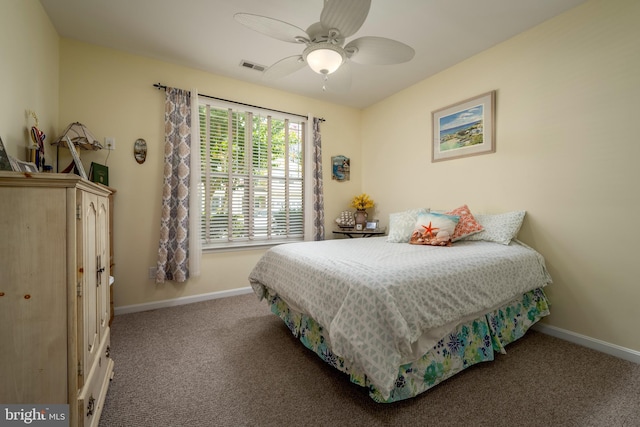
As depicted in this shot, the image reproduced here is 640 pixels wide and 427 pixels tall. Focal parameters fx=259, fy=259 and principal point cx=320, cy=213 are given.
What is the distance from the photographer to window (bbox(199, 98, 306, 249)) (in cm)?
316

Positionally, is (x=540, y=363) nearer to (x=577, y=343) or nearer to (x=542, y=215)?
(x=577, y=343)

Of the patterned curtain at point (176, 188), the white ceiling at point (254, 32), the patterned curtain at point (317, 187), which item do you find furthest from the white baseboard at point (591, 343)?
the patterned curtain at point (176, 188)

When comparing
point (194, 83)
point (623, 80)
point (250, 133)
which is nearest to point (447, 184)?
point (623, 80)

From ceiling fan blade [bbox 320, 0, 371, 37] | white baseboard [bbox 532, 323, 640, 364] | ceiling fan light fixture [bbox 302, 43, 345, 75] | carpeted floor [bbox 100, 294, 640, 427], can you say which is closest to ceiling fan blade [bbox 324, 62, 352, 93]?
ceiling fan light fixture [bbox 302, 43, 345, 75]

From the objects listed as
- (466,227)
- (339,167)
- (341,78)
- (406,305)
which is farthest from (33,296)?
(339,167)

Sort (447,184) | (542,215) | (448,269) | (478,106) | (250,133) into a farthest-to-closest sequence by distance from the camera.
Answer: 1. (250,133)
2. (447,184)
3. (478,106)
4. (542,215)
5. (448,269)

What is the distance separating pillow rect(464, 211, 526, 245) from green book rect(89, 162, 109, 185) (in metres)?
3.47

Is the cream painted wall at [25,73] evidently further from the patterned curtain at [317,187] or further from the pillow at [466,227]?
the pillow at [466,227]

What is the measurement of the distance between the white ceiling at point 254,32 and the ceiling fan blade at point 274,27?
1.72 ft

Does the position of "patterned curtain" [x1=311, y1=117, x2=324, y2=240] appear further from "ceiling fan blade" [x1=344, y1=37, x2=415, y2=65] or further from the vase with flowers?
"ceiling fan blade" [x1=344, y1=37, x2=415, y2=65]

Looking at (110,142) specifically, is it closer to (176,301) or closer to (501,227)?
(176,301)

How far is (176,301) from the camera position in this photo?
2.92m

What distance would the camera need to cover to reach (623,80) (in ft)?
6.21

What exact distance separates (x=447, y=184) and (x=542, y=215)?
944 millimetres
